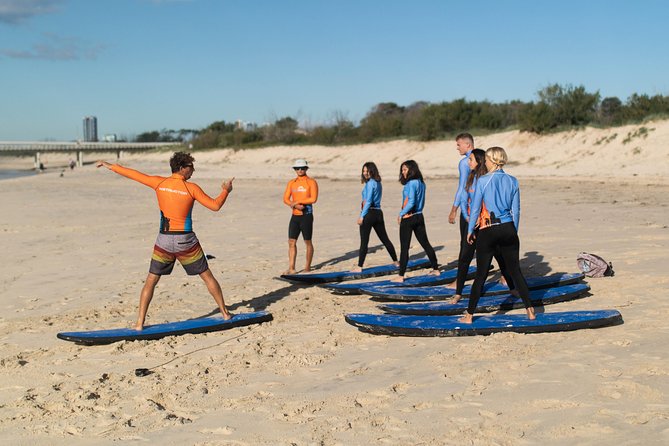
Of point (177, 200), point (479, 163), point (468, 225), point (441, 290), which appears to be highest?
point (479, 163)

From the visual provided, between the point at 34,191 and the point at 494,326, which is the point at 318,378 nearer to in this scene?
the point at 494,326

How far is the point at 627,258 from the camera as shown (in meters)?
9.34

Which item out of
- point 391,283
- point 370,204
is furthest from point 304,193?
point 391,283

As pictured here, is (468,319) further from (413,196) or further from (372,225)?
(372,225)

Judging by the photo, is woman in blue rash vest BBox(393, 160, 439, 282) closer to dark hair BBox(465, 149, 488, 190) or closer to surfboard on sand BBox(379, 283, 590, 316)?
Result: surfboard on sand BBox(379, 283, 590, 316)

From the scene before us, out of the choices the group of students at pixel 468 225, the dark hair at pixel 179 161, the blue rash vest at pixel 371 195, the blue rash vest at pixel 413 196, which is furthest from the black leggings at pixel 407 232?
the dark hair at pixel 179 161

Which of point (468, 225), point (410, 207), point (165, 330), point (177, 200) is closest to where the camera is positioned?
point (177, 200)

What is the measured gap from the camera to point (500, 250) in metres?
6.30

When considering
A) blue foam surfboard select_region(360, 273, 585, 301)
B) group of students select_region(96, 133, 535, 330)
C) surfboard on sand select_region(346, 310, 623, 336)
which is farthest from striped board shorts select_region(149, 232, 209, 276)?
blue foam surfboard select_region(360, 273, 585, 301)

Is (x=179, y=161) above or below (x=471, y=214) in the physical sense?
above

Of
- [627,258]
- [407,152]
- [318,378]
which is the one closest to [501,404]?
[318,378]

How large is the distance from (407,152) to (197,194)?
115 ft

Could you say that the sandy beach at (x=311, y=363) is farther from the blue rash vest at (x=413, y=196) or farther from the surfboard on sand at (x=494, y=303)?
the blue rash vest at (x=413, y=196)

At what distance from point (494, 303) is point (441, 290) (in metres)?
0.98
